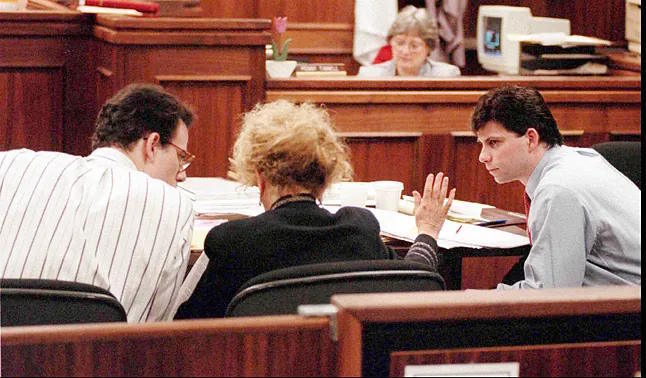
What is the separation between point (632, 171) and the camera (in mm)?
3438

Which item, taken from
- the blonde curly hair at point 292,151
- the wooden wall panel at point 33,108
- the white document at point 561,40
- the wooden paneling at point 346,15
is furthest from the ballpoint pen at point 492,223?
the wooden paneling at point 346,15

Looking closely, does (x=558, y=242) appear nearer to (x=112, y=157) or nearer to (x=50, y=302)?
(x=112, y=157)

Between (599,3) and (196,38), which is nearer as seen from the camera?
(196,38)

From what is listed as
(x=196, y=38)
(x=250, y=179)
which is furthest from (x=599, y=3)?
(x=250, y=179)

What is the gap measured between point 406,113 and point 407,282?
107 inches

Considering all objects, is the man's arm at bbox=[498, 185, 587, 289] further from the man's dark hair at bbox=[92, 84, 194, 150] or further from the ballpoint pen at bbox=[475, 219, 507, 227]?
the man's dark hair at bbox=[92, 84, 194, 150]

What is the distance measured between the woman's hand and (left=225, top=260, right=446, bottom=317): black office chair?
2.36 feet

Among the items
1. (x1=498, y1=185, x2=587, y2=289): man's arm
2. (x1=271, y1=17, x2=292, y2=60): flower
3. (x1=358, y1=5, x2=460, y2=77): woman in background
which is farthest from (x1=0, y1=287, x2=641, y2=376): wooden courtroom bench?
(x1=358, y1=5, x2=460, y2=77): woman in background

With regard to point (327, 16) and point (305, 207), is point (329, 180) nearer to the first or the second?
point (305, 207)

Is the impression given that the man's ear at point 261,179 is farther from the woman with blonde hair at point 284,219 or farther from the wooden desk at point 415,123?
the wooden desk at point 415,123

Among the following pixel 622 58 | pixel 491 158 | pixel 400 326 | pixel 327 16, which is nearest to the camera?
pixel 400 326

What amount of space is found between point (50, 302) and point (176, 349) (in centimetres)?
79

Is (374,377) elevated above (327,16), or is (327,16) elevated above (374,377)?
(327,16)

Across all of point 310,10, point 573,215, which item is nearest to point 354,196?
point 573,215
